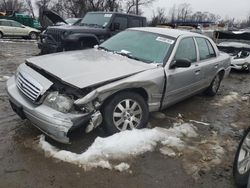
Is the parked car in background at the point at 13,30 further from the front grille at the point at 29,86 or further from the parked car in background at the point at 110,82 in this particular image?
the front grille at the point at 29,86

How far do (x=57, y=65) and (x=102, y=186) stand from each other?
6.19ft

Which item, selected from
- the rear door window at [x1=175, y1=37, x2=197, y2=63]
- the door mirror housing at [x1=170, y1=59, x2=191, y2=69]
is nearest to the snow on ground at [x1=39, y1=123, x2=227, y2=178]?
the door mirror housing at [x1=170, y1=59, x2=191, y2=69]

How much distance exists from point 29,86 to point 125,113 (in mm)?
1359

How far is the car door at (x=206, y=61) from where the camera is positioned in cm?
612

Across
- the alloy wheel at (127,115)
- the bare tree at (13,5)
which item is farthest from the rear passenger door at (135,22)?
the bare tree at (13,5)

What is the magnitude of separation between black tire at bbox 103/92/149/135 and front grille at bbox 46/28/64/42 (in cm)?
620

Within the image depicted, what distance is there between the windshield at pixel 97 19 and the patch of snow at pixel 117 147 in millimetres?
6859

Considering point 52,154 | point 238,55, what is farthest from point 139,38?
point 238,55

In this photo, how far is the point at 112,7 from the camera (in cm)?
4116

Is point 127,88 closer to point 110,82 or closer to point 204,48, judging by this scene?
point 110,82

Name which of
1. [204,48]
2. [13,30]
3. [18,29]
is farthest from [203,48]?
[18,29]

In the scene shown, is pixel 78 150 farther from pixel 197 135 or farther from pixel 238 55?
pixel 238 55

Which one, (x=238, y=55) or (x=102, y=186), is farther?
(x=238, y=55)

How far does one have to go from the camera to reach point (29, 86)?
4.10 meters
